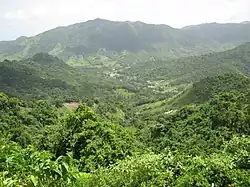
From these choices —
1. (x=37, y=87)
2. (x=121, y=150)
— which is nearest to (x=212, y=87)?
(x=121, y=150)

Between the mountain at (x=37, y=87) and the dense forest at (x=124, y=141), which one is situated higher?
the dense forest at (x=124, y=141)

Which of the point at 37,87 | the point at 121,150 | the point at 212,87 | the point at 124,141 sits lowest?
the point at 37,87

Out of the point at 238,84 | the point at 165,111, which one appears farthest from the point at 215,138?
the point at 165,111

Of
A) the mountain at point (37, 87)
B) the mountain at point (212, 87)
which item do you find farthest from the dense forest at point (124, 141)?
the mountain at point (37, 87)

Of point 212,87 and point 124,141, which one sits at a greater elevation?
point 124,141

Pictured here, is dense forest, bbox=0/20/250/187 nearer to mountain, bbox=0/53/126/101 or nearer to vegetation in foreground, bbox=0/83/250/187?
vegetation in foreground, bbox=0/83/250/187

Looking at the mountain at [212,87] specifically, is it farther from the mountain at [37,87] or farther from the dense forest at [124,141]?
the mountain at [37,87]

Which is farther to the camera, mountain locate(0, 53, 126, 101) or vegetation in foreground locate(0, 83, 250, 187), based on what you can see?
mountain locate(0, 53, 126, 101)

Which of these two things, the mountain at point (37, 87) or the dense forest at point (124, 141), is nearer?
the dense forest at point (124, 141)

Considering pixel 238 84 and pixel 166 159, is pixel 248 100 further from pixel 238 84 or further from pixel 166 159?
pixel 166 159

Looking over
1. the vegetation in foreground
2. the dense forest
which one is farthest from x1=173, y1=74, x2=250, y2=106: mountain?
the vegetation in foreground

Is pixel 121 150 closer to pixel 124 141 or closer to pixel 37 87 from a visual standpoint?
pixel 124 141

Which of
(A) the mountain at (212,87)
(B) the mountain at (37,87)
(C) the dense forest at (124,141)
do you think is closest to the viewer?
(C) the dense forest at (124,141)

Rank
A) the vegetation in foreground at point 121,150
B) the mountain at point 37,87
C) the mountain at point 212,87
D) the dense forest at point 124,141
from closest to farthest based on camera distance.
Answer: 1. the vegetation in foreground at point 121,150
2. the dense forest at point 124,141
3. the mountain at point 212,87
4. the mountain at point 37,87
